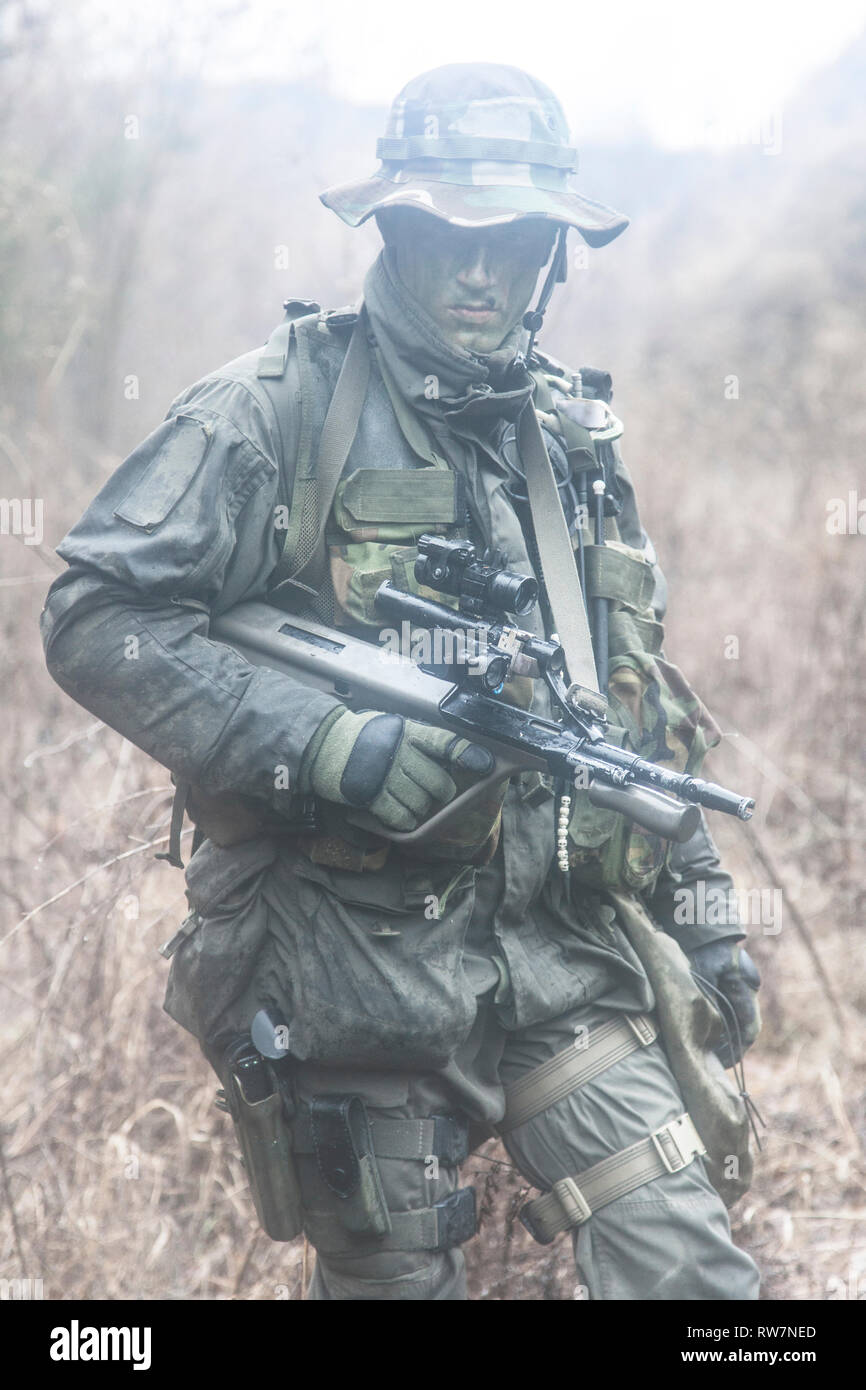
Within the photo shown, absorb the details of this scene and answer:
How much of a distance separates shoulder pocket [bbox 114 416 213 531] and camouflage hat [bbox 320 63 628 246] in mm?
617

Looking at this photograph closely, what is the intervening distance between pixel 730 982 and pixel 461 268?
1.78m

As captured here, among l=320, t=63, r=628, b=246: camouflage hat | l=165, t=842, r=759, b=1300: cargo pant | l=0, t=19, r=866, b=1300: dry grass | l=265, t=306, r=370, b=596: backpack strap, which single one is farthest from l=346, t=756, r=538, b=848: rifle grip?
l=0, t=19, r=866, b=1300: dry grass

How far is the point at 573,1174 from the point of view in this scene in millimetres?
2834

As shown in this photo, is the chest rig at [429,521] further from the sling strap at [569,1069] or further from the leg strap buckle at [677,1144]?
the leg strap buckle at [677,1144]

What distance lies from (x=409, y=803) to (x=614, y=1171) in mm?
919

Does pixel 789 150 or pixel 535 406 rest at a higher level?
pixel 789 150

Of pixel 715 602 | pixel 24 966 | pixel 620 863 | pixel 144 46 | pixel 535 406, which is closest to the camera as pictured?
pixel 620 863

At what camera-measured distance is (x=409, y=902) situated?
8.75ft

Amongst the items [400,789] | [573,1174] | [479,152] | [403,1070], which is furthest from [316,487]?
[573,1174]

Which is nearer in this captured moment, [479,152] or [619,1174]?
[619,1174]

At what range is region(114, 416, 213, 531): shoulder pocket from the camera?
254cm

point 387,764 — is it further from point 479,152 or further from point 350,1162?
point 479,152
